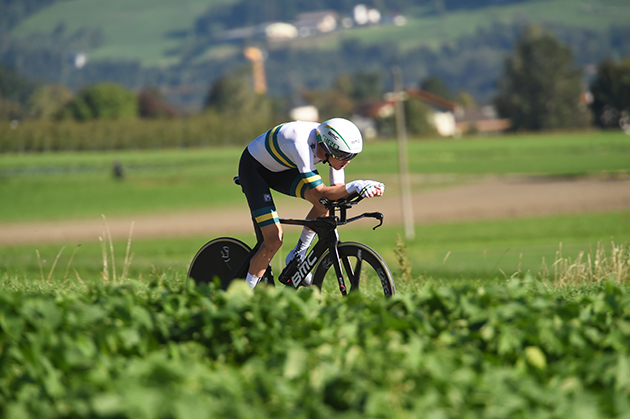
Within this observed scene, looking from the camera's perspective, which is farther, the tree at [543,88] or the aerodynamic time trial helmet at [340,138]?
the tree at [543,88]

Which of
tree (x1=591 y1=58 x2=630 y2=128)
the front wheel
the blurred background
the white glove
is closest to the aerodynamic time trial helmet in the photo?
the white glove

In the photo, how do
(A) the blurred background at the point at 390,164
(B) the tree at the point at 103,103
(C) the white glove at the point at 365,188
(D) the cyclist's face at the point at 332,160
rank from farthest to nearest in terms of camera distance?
(B) the tree at the point at 103,103, (A) the blurred background at the point at 390,164, (D) the cyclist's face at the point at 332,160, (C) the white glove at the point at 365,188

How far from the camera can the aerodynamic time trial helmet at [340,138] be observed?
5.53m

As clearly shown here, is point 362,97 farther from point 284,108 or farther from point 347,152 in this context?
point 347,152

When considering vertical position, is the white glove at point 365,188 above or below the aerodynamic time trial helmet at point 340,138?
below

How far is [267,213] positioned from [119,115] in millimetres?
117598

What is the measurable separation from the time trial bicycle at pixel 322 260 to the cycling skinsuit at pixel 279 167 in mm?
216

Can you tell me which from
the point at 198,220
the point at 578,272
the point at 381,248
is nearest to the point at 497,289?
the point at 578,272

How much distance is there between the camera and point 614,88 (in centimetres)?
7356

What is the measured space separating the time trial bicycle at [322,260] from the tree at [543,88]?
108 metres

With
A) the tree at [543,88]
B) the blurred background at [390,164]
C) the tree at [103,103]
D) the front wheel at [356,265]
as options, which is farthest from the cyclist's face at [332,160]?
the tree at [543,88]

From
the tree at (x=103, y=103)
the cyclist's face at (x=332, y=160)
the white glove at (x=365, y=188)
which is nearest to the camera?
the white glove at (x=365, y=188)

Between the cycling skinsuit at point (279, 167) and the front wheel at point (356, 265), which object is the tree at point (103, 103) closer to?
the cycling skinsuit at point (279, 167)

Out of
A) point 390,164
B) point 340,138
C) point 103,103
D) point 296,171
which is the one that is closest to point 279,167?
point 296,171
